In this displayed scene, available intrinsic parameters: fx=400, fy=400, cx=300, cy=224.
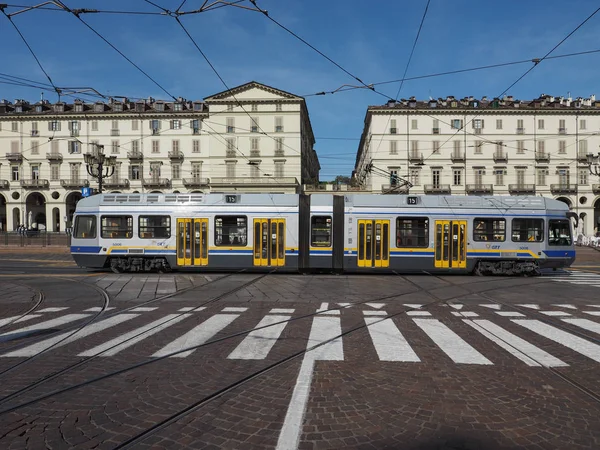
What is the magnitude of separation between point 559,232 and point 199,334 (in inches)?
525

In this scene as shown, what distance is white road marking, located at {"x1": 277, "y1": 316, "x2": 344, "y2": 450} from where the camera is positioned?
3211 mm

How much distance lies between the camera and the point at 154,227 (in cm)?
1443

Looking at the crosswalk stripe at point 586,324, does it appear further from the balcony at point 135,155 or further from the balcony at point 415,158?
the balcony at point 135,155

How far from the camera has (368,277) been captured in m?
13.8

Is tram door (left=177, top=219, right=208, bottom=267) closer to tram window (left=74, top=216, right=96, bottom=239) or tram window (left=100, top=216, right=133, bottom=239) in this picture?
tram window (left=100, top=216, right=133, bottom=239)

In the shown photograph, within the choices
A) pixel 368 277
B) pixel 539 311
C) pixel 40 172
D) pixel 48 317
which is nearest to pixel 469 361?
pixel 539 311

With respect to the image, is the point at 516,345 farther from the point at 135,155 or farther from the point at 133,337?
the point at 135,155

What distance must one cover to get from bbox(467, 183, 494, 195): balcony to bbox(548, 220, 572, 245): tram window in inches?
1412

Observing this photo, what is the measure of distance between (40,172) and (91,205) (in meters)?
46.7

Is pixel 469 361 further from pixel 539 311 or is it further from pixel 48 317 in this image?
pixel 48 317

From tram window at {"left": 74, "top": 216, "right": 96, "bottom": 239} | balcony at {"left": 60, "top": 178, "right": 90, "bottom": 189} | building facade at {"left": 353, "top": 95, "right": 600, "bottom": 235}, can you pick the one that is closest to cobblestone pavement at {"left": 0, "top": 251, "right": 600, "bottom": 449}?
tram window at {"left": 74, "top": 216, "right": 96, "bottom": 239}

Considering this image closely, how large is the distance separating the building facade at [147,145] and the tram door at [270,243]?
3586 cm

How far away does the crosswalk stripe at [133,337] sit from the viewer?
5.42 meters

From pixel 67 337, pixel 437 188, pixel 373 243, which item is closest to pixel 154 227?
pixel 373 243
